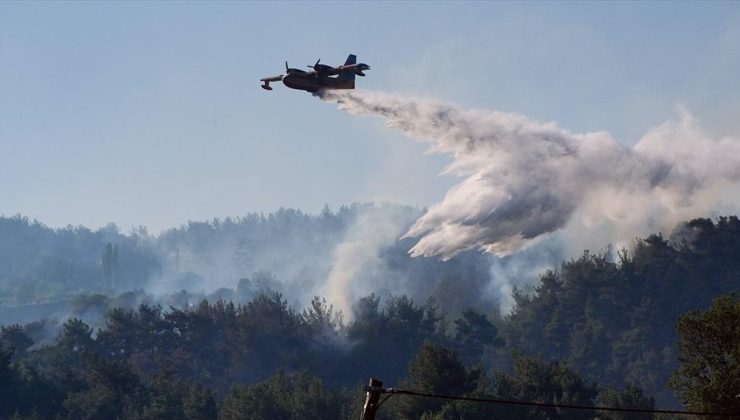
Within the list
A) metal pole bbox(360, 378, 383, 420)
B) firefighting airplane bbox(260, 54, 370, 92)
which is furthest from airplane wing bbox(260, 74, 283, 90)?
metal pole bbox(360, 378, 383, 420)

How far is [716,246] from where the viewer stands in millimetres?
152375

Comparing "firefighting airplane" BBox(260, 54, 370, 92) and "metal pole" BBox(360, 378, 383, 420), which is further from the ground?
"firefighting airplane" BBox(260, 54, 370, 92)

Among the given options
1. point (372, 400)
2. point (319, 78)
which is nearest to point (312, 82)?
point (319, 78)

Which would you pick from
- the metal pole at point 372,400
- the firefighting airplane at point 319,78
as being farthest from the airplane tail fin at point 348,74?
the metal pole at point 372,400

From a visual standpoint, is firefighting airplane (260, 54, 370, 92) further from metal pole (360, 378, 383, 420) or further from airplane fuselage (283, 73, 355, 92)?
metal pole (360, 378, 383, 420)

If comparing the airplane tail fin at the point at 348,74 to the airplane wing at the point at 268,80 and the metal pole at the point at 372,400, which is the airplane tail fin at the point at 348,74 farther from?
the metal pole at the point at 372,400

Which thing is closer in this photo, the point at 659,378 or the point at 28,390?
the point at 28,390

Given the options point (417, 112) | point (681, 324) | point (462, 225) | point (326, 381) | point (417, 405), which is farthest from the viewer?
point (326, 381)

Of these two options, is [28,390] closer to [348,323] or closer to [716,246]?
[348,323]

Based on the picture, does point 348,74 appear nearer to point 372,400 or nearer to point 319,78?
point 319,78

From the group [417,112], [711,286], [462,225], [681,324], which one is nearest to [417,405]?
[462,225]

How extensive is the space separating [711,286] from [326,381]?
50.3m

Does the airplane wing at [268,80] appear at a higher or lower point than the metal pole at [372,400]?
higher

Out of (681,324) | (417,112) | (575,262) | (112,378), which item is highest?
(575,262)
